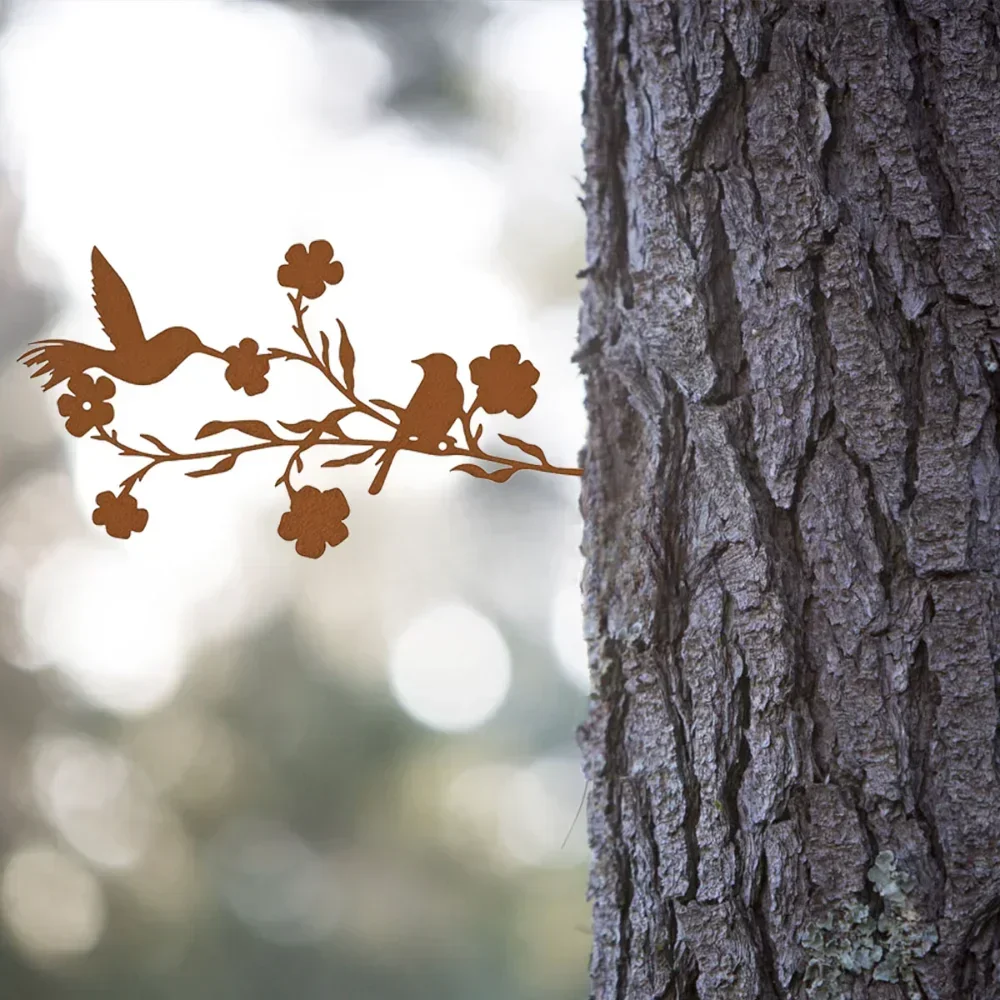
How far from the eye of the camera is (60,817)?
9.18ft

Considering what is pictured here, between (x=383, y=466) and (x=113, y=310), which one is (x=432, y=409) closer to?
(x=383, y=466)

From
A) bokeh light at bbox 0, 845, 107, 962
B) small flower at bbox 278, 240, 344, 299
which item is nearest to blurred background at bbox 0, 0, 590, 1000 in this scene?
bokeh light at bbox 0, 845, 107, 962

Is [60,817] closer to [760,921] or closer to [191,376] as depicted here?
[191,376]

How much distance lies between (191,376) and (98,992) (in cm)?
173

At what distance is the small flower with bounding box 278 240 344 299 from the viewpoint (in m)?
0.69

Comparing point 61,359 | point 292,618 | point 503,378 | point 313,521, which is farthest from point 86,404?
point 292,618

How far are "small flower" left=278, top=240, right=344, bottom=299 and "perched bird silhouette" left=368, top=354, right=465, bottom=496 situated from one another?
0.30ft

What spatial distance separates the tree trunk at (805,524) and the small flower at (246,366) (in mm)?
256

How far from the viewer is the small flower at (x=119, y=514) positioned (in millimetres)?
702

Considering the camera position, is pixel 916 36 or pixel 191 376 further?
pixel 191 376

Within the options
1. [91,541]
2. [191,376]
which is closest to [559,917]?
[91,541]

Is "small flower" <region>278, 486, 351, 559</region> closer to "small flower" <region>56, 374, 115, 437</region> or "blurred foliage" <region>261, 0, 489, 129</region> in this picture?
"small flower" <region>56, 374, 115, 437</region>

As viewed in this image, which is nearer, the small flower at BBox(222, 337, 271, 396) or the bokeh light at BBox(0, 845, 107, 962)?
the small flower at BBox(222, 337, 271, 396)

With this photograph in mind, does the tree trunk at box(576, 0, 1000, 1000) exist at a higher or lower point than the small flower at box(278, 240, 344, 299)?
lower
